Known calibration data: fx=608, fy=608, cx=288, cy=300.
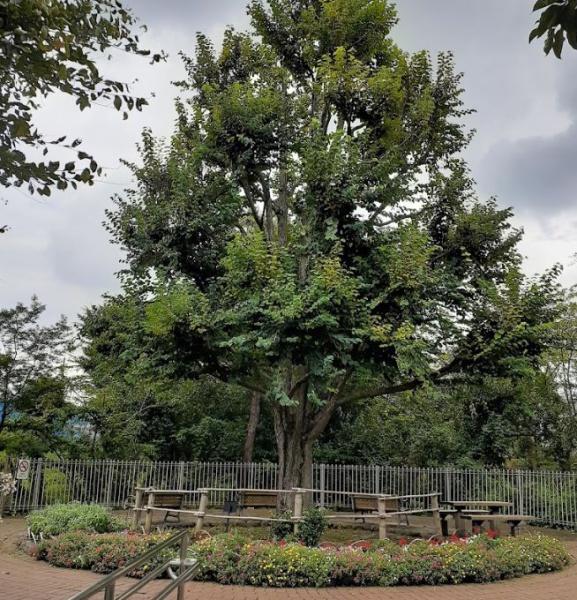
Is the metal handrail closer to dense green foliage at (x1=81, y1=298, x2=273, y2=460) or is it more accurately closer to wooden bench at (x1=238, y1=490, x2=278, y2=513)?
wooden bench at (x1=238, y1=490, x2=278, y2=513)

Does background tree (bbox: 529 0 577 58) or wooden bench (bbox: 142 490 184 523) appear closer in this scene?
background tree (bbox: 529 0 577 58)

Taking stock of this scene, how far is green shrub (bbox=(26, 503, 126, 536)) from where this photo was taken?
11.2m

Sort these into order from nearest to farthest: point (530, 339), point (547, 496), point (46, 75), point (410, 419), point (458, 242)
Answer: point (46, 75) → point (530, 339) → point (458, 242) → point (547, 496) → point (410, 419)

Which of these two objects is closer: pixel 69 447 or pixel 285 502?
pixel 285 502

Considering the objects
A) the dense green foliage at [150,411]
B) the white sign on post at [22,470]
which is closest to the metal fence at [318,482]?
the dense green foliage at [150,411]

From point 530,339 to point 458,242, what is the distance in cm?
308

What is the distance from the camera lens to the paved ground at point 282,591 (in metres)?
7.71

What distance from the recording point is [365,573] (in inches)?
Answer: 343

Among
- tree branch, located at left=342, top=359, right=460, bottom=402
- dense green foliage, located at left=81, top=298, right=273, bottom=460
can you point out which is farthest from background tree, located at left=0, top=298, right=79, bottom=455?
tree branch, located at left=342, top=359, right=460, bottom=402

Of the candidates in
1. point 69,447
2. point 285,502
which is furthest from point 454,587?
point 69,447

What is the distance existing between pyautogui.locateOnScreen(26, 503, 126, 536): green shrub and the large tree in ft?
11.6

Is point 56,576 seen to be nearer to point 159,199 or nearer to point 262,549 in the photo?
point 262,549

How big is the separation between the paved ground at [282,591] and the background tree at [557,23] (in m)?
6.92

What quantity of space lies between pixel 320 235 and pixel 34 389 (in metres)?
10.5
